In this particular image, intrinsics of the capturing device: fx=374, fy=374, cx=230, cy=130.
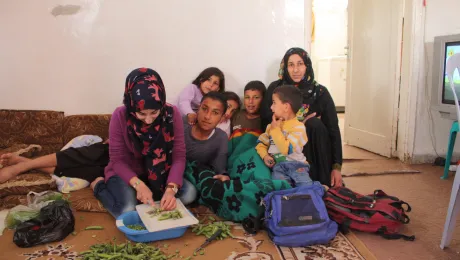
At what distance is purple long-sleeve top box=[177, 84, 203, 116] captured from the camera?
290 centimetres

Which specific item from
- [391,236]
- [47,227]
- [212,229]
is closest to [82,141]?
[47,227]

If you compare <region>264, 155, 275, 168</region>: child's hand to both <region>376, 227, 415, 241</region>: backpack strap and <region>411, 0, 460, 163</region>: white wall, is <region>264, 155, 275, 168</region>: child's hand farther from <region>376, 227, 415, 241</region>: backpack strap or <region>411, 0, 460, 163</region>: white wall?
<region>411, 0, 460, 163</region>: white wall

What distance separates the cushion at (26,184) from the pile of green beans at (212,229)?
3.65 ft

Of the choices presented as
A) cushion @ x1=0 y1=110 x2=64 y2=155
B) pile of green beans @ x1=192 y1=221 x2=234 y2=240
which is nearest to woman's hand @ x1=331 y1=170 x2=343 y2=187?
pile of green beans @ x1=192 y1=221 x2=234 y2=240

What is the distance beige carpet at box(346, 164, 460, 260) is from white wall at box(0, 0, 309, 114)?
1.27 metres

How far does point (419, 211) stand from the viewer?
240 centimetres

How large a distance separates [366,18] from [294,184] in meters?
2.60

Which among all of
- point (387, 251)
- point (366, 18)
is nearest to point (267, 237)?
point (387, 251)

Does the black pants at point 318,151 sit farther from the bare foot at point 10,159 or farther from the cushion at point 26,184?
the bare foot at point 10,159

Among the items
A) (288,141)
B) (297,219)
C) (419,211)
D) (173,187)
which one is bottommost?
(419,211)

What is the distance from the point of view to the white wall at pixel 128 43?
307cm

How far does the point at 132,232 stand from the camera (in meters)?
1.84

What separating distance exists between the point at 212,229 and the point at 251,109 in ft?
3.79

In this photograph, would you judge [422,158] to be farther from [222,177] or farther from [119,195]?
[119,195]
